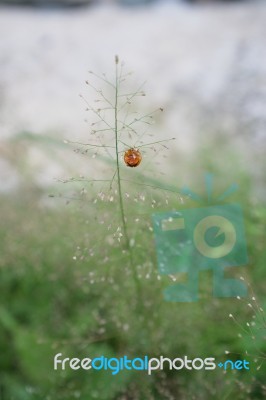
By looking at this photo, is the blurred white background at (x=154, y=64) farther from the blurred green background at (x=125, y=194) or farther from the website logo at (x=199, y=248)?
the website logo at (x=199, y=248)

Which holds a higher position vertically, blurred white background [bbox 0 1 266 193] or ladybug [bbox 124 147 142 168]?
blurred white background [bbox 0 1 266 193]

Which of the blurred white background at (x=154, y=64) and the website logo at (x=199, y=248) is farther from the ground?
the blurred white background at (x=154, y=64)

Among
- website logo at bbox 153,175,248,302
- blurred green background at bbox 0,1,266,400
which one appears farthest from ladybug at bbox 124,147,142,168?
website logo at bbox 153,175,248,302

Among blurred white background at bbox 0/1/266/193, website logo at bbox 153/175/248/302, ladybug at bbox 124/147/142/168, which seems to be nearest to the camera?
ladybug at bbox 124/147/142/168

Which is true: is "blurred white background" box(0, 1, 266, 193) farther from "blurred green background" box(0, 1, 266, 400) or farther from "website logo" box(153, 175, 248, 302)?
"website logo" box(153, 175, 248, 302)

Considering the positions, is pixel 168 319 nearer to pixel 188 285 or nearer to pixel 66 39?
pixel 188 285

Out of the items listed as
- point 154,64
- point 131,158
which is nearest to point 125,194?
point 131,158

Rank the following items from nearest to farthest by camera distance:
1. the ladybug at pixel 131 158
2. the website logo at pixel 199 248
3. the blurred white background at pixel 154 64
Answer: the ladybug at pixel 131 158
the website logo at pixel 199 248
the blurred white background at pixel 154 64

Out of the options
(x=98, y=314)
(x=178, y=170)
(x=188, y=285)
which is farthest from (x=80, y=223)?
(x=178, y=170)

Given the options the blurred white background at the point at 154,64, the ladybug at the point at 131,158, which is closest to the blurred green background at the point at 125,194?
the blurred white background at the point at 154,64
